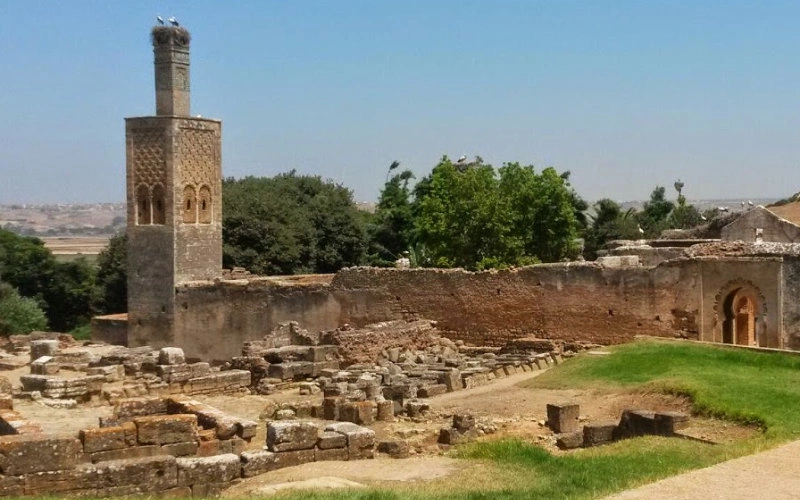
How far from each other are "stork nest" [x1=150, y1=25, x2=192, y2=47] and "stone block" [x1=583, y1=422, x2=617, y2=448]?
59.0 feet

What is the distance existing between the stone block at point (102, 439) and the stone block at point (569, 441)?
5442 millimetres

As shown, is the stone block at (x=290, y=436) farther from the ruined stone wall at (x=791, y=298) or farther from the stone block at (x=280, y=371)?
the ruined stone wall at (x=791, y=298)

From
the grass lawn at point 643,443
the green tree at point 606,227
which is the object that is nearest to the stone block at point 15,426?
the grass lawn at point 643,443

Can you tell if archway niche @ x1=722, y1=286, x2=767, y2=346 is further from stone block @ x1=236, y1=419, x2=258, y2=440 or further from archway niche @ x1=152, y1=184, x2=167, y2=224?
archway niche @ x1=152, y1=184, x2=167, y2=224

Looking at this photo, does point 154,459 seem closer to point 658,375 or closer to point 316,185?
point 658,375

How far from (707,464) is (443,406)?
6431 millimetres

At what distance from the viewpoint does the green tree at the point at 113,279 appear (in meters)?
43.8

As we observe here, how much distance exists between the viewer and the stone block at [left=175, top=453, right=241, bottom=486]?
11133 millimetres

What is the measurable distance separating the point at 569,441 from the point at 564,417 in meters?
0.87

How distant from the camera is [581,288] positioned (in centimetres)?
2172

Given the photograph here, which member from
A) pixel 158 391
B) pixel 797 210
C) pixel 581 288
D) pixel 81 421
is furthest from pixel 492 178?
pixel 81 421

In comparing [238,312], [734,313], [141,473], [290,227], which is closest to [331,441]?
[141,473]

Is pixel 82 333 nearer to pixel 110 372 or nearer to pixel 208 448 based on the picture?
pixel 110 372

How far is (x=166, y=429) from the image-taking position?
12180mm
